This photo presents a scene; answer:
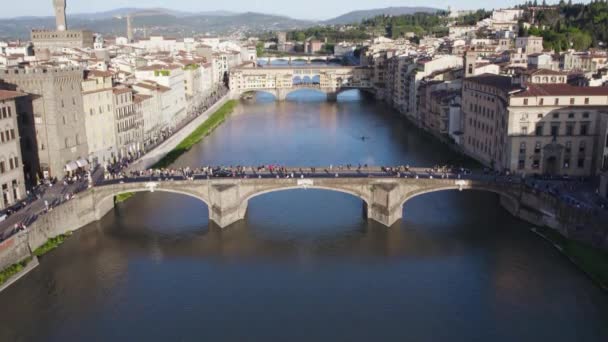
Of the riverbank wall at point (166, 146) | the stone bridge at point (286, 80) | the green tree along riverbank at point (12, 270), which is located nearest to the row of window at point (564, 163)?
the riverbank wall at point (166, 146)

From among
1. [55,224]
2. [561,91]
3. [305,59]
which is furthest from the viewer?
[305,59]

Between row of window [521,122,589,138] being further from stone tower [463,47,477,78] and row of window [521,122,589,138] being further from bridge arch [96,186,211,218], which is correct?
bridge arch [96,186,211,218]

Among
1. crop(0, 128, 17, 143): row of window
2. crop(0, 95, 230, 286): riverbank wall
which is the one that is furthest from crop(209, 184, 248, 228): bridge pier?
crop(0, 128, 17, 143): row of window

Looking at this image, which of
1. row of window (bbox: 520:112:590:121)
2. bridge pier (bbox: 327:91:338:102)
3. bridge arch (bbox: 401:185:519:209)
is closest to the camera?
bridge arch (bbox: 401:185:519:209)

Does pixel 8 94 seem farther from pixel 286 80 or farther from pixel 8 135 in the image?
pixel 286 80

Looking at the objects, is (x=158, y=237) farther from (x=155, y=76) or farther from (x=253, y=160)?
(x=155, y=76)

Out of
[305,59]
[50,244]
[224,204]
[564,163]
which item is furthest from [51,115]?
[305,59]
